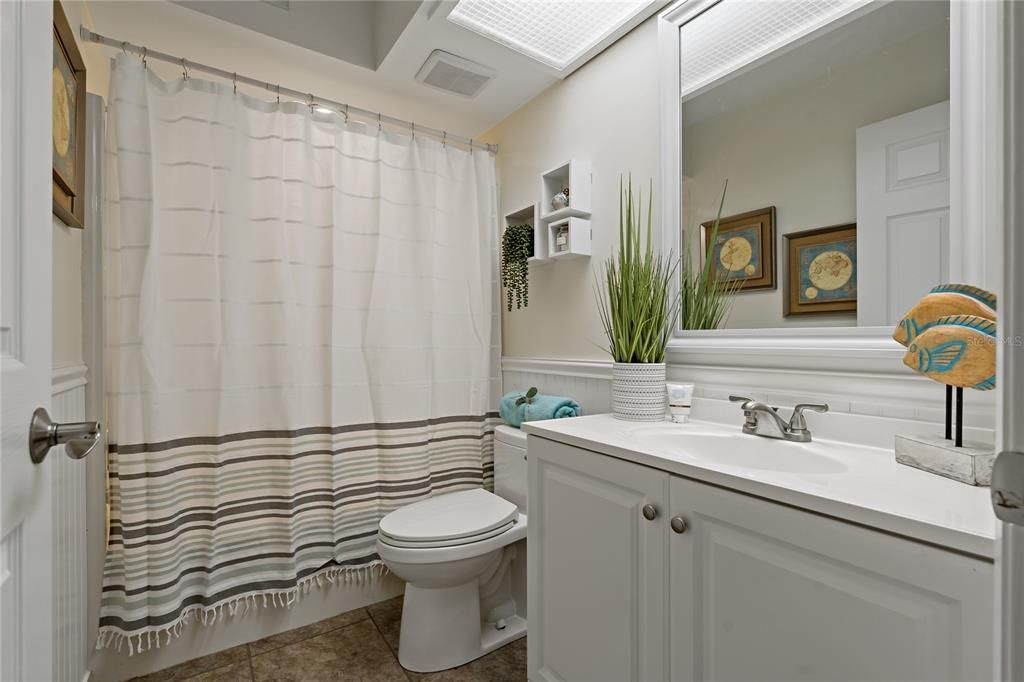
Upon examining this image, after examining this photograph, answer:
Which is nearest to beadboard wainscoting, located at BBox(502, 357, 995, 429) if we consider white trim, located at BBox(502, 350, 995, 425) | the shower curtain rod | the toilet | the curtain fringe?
white trim, located at BBox(502, 350, 995, 425)

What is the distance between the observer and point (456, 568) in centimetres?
158

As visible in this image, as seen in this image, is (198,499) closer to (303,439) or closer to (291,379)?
(303,439)

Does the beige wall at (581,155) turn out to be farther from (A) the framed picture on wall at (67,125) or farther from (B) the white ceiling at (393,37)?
(A) the framed picture on wall at (67,125)

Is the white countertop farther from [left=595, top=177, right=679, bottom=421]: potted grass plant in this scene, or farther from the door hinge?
the door hinge

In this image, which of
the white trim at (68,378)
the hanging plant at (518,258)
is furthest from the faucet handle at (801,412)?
the white trim at (68,378)

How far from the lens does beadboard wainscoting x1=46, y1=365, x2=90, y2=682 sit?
1.08 metres

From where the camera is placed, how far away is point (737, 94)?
1.42 m

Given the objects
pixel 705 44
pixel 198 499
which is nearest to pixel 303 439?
pixel 198 499

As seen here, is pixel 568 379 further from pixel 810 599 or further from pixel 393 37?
pixel 393 37

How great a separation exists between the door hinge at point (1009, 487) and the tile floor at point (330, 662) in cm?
162

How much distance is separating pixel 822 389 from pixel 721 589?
583 mm

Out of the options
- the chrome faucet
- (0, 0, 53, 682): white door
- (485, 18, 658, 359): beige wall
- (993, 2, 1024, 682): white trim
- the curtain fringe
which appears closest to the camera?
(993, 2, 1024, 682): white trim

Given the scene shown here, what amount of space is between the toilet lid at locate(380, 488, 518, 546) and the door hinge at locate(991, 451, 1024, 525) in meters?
1.43

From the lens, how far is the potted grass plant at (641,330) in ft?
4.72
